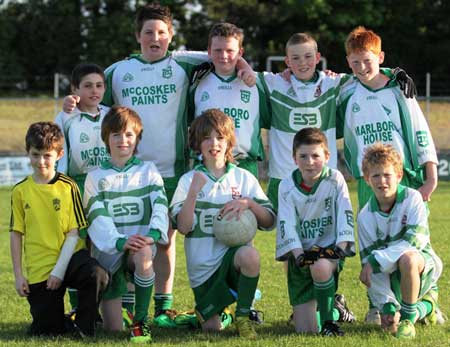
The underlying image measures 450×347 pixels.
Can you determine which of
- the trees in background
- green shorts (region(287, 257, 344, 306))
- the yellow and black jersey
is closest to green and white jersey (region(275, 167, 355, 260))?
green shorts (region(287, 257, 344, 306))

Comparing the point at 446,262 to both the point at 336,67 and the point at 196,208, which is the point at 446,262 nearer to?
the point at 196,208

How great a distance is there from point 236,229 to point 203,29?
29612 mm

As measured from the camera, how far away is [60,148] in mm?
5539

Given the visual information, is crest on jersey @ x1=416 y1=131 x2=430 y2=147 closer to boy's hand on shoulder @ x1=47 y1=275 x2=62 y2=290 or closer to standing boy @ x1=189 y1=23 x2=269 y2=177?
standing boy @ x1=189 y1=23 x2=269 y2=177

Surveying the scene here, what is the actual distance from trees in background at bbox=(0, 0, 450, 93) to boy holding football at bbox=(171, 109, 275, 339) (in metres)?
27.4

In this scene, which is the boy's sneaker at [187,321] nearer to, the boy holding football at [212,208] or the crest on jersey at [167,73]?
the boy holding football at [212,208]

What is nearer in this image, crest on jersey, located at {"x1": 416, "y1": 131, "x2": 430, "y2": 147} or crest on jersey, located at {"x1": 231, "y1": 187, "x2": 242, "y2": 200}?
crest on jersey, located at {"x1": 231, "y1": 187, "x2": 242, "y2": 200}

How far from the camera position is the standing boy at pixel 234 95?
6098 mm

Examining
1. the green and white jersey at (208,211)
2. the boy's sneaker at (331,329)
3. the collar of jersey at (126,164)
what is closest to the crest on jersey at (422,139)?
the green and white jersey at (208,211)

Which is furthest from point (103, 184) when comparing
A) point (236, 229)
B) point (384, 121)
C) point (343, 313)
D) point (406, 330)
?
point (406, 330)

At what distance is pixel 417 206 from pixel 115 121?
200 centimetres

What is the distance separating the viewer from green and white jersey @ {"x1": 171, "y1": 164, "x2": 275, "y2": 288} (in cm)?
561

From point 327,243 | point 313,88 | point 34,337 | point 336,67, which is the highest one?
point 336,67

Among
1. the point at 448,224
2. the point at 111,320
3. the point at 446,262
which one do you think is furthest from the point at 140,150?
the point at 448,224
